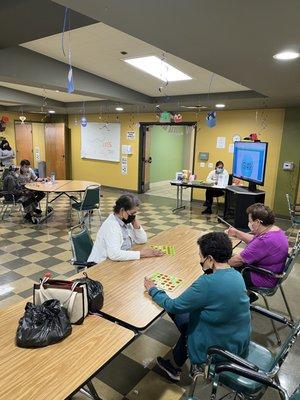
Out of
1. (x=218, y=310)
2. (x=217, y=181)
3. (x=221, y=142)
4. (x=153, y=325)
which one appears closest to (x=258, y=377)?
(x=218, y=310)

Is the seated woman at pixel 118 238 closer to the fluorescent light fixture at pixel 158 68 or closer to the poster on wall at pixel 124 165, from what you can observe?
the fluorescent light fixture at pixel 158 68

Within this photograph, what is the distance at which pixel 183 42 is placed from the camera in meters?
2.31

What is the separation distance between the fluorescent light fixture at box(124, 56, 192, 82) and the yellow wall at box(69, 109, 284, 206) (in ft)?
8.87

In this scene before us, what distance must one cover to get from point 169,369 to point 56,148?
9.52 m

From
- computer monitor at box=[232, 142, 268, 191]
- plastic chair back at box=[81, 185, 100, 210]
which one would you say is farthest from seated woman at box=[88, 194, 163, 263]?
computer monitor at box=[232, 142, 268, 191]

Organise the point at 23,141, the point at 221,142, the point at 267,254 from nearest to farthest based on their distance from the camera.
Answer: the point at 267,254
the point at 221,142
the point at 23,141

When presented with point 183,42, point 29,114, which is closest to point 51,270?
point 183,42

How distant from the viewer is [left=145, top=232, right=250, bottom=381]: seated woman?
4.76 feet

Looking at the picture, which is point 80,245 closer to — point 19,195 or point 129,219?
point 129,219

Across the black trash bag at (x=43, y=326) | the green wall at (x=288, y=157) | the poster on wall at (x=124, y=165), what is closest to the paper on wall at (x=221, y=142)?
the green wall at (x=288, y=157)

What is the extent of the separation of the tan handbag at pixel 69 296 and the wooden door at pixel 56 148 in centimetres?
936

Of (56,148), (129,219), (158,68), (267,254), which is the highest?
(158,68)

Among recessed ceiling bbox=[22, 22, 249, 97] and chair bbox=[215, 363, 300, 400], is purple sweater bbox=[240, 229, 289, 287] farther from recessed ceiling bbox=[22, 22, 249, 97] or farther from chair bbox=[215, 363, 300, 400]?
recessed ceiling bbox=[22, 22, 249, 97]

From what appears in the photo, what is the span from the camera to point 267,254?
2.35m
